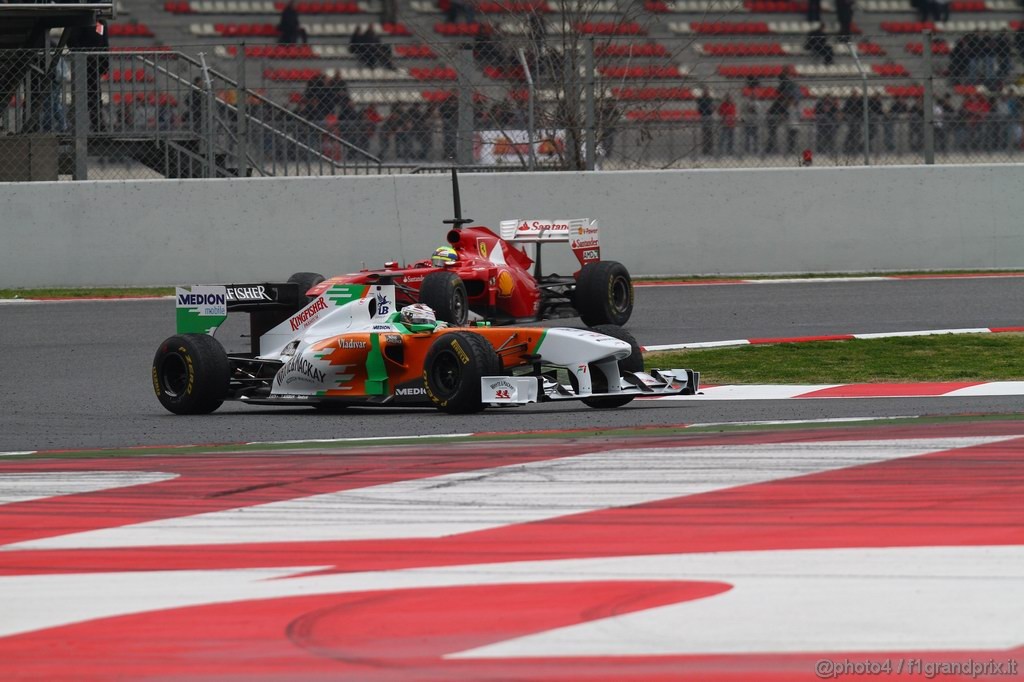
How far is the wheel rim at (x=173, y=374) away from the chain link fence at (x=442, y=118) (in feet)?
27.3

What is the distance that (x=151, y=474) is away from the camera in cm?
684

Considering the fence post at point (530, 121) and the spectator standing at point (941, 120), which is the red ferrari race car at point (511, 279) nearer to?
the fence post at point (530, 121)

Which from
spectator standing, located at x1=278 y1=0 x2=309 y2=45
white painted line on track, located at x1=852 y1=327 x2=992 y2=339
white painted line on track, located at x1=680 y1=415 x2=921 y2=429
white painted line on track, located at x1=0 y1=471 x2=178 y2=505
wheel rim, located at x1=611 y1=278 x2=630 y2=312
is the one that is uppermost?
spectator standing, located at x1=278 y1=0 x2=309 y2=45

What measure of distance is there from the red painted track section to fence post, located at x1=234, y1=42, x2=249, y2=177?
10.8m

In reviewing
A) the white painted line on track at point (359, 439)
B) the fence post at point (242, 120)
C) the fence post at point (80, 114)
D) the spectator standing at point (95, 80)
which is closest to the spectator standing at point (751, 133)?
the fence post at point (242, 120)

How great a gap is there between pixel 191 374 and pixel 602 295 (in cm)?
482

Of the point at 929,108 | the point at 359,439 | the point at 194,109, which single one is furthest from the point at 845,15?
the point at 359,439

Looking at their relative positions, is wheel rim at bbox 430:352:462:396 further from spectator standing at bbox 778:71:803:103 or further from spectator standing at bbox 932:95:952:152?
spectator standing at bbox 932:95:952:152

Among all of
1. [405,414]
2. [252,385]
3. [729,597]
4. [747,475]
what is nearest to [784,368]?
[405,414]

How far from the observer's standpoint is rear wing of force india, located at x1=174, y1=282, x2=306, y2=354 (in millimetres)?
9617

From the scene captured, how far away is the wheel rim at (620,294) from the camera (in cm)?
1355

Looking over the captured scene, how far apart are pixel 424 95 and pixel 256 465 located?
11.2m

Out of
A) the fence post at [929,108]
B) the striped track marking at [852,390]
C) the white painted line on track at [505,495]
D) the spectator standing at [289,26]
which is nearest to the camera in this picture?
the white painted line on track at [505,495]

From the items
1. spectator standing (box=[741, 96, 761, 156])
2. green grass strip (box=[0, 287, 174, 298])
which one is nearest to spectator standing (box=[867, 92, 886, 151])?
spectator standing (box=[741, 96, 761, 156])
